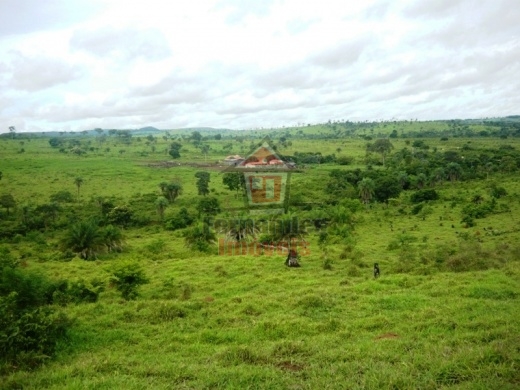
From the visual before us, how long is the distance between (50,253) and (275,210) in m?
22.9

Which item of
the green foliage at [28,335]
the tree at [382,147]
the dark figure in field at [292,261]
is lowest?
the dark figure in field at [292,261]

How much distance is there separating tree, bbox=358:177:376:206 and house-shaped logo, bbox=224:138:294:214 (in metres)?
9.90

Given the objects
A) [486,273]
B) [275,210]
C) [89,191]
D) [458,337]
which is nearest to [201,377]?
[458,337]

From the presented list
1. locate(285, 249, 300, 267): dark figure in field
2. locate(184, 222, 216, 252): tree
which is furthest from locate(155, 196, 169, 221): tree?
locate(285, 249, 300, 267): dark figure in field

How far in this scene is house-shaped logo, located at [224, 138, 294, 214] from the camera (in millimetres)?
49869

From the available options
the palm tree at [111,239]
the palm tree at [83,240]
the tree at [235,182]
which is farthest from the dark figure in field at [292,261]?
the tree at [235,182]

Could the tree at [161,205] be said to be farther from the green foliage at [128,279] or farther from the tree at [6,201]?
the green foliage at [128,279]

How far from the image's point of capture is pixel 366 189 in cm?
5581

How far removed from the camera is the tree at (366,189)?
55.5 meters

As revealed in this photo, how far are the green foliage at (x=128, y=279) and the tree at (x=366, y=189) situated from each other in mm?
40209

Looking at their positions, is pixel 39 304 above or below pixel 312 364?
below

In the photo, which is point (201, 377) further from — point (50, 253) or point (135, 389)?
point (50, 253)

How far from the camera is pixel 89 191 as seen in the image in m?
67.0

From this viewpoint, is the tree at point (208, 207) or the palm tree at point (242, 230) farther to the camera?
Result: the tree at point (208, 207)
